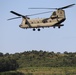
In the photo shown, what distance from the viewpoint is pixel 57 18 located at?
338ft

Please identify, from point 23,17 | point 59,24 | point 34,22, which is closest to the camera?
point 59,24

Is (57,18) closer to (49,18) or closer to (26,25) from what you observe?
(49,18)

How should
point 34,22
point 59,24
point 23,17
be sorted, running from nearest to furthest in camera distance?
point 59,24, point 34,22, point 23,17

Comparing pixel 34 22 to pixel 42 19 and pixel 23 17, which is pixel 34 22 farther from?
pixel 23 17

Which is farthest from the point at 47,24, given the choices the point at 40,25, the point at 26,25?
the point at 26,25

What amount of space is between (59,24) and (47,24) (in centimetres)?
390

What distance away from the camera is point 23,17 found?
117812 mm

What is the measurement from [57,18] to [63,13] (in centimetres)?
244

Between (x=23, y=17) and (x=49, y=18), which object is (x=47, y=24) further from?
(x=23, y=17)

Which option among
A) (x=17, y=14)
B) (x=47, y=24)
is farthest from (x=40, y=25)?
(x=17, y=14)

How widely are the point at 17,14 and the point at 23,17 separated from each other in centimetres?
806

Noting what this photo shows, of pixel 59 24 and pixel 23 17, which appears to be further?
pixel 23 17

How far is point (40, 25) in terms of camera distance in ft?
340

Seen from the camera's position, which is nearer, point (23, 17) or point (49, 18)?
point (49, 18)
